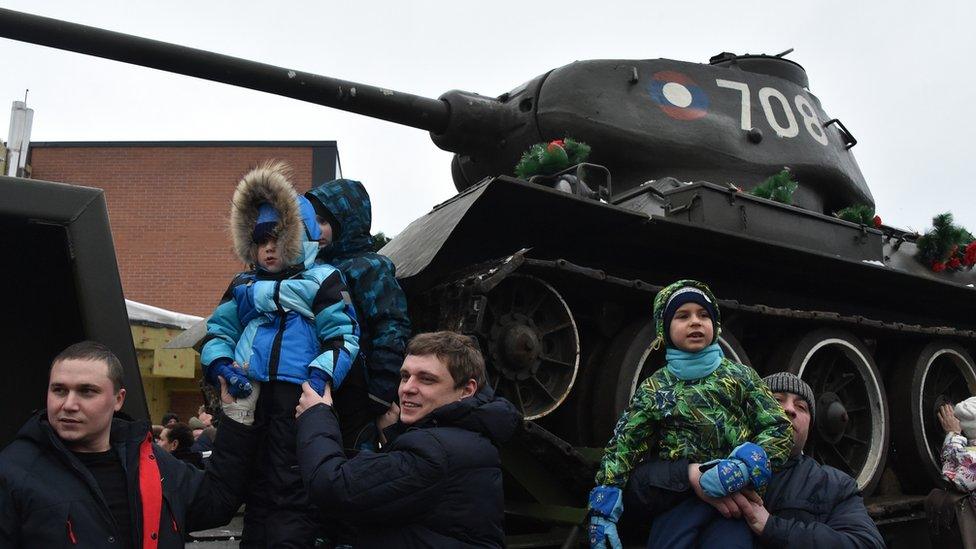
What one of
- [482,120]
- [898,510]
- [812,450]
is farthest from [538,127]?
[898,510]

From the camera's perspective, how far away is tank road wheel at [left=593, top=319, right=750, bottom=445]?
5516 millimetres

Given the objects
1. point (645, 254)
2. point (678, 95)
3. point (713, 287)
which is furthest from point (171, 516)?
point (678, 95)

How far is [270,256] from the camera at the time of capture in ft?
11.3

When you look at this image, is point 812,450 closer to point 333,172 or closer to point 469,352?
point 469,352

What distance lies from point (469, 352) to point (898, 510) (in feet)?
17.6

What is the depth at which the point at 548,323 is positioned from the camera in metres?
5.45

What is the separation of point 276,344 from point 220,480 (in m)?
0.51

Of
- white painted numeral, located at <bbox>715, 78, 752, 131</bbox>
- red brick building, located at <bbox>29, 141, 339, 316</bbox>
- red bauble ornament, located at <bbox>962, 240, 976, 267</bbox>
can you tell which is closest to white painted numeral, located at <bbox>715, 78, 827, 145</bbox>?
white painted numeral, located at <bbox>715, 78, 752, 131</bbox>

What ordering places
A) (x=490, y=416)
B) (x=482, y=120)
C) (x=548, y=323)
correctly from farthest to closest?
(x=482, y=120)
(x=548, y=323)
(x=490, y=416)

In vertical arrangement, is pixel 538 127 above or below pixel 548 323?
above

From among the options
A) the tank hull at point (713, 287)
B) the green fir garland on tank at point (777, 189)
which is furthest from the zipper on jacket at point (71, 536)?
the green fir garland on tank at point (777, 189)

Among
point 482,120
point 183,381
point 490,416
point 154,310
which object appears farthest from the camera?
point 183,381

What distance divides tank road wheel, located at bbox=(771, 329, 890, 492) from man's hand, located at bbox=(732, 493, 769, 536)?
3634 mm

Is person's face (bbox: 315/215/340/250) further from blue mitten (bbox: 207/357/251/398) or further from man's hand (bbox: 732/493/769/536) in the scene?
man's hand (bbox: 732/493/769/536)
